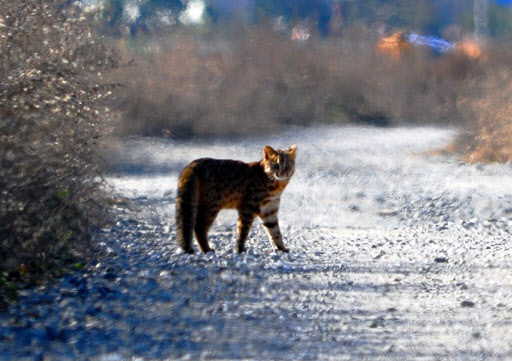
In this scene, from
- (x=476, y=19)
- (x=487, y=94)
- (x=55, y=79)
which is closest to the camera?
(x=55, y=79)

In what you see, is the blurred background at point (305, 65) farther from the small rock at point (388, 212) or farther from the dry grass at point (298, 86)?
the small rock at point (388, 212)

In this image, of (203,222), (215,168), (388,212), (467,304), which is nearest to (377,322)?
(467,304)

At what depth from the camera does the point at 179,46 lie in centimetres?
2011

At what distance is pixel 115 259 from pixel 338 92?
52.3ft

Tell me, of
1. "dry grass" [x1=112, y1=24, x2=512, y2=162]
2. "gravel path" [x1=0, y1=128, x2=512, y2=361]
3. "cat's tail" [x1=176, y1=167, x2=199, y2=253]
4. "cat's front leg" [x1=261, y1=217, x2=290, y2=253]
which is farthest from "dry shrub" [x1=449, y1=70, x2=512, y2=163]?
"cat's tail" [x1=176, y1=167, x2=199, y2=253]

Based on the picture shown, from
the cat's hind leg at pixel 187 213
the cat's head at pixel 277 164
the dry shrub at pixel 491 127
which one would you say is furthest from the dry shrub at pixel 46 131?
the dry shrub at pixel 491 127

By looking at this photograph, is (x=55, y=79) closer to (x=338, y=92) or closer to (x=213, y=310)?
(x=213, y=310)

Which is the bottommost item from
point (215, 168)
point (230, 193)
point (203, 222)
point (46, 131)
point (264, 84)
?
point (203, 222)

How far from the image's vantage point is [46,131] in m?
Result: 6.39

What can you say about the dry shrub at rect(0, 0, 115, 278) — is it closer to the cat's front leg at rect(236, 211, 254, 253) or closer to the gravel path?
the gravel path

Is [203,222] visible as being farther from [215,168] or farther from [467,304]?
[467,304]

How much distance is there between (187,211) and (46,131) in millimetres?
1667

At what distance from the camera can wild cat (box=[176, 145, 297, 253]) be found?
7.71m

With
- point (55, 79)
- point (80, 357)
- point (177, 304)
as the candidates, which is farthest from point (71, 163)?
point (80, 357)
